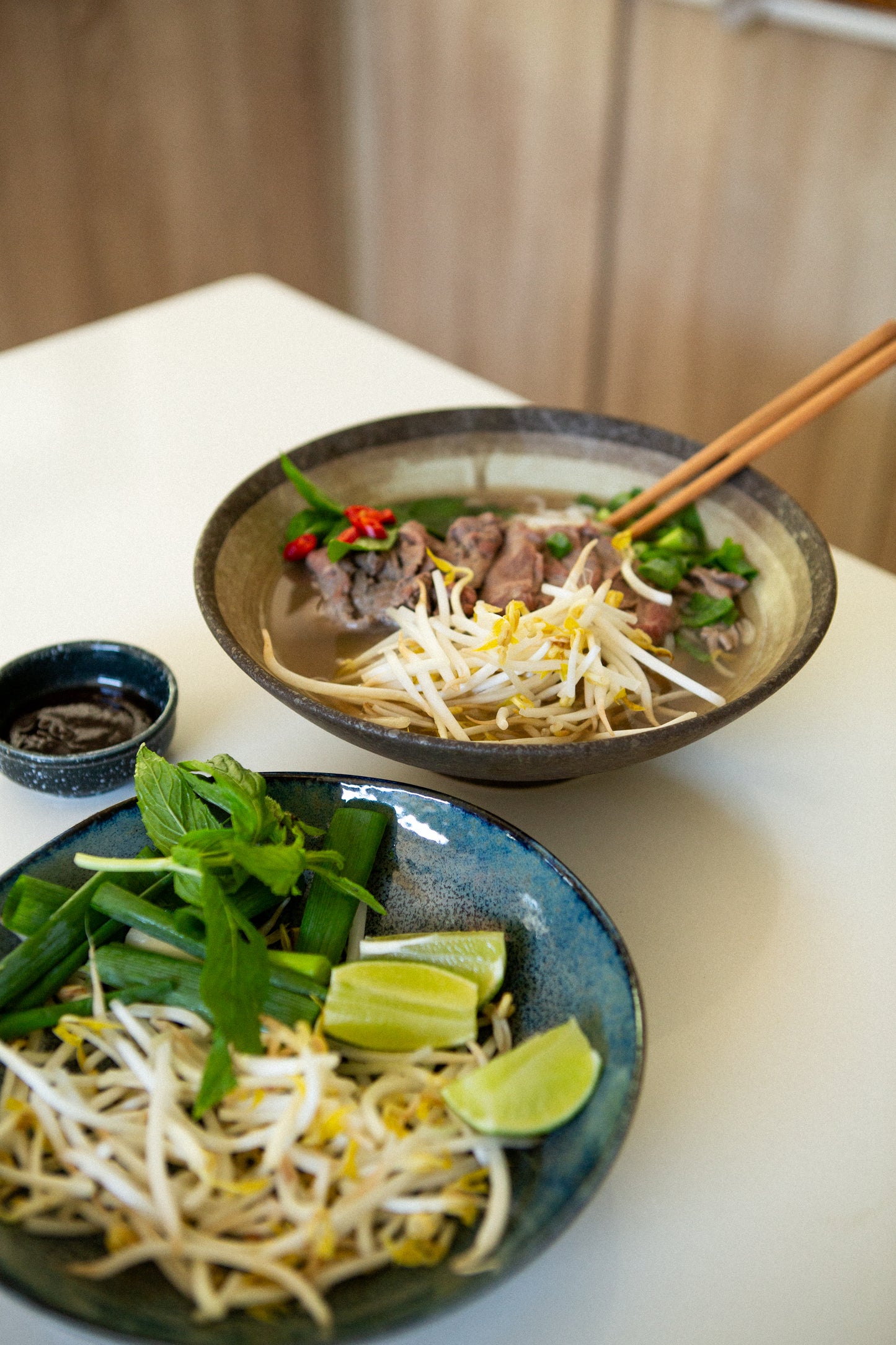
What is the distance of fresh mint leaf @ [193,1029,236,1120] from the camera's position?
30.1 inches

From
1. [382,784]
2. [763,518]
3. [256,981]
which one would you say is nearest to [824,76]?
[763,518]

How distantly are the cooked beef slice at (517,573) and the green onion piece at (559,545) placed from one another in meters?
0.01

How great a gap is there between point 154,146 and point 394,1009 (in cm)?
321

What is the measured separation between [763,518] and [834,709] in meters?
0.24

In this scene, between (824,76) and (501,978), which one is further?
(824,76)

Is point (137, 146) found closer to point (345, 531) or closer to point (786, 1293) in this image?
point (345, 531)

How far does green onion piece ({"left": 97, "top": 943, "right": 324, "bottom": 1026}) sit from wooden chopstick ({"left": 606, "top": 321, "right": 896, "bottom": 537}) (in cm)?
77

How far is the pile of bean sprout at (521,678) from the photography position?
114 cm

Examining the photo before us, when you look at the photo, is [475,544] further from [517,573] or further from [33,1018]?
[33,1018]

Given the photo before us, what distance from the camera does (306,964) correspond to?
852 millimetres

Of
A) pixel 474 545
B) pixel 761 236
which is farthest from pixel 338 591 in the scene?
pixel 761 236

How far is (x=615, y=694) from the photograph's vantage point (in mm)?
1148

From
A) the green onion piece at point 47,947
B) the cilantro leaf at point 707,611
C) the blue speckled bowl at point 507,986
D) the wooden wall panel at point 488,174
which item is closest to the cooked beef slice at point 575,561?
the cilantro leaf at point 707,611

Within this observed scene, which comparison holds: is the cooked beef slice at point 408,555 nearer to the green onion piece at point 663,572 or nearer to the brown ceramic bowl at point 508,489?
the brown ceramic bowl at point 508,489
